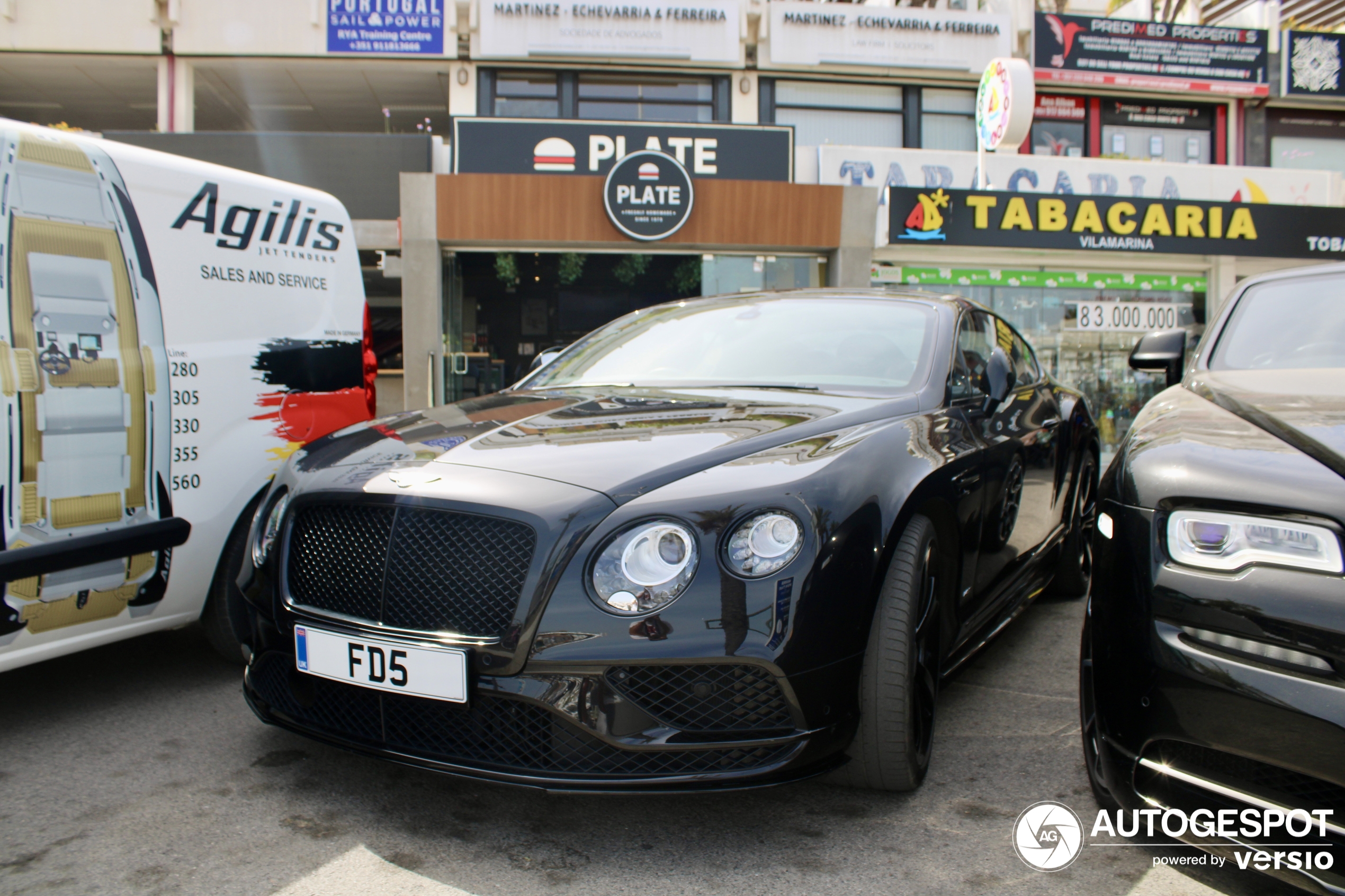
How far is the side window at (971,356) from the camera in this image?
117 inches

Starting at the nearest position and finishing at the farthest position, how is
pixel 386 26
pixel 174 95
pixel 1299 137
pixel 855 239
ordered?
pixel 855 239
pixel 386 26
pixel 174 95
pixel 1299 137

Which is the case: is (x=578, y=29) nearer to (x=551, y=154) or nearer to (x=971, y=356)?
(x=551, y=154)

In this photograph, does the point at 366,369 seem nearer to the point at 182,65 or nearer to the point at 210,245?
the point at 210,245

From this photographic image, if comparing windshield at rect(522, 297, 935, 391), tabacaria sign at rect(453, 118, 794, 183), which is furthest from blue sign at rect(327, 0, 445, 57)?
windshield at rect(522, 297, 935, 391)

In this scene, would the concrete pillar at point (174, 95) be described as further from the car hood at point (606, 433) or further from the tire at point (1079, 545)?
the tire at point (1079, 545)

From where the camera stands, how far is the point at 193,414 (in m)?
3.16

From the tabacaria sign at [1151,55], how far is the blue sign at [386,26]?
401 inches

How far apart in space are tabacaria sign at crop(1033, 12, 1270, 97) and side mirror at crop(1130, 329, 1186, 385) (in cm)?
1456

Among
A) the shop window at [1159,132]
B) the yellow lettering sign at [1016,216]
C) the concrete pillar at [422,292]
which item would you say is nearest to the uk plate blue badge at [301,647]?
the concrete pillar at [422,292]

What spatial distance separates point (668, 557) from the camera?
189 cm

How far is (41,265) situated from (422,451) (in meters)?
1.43

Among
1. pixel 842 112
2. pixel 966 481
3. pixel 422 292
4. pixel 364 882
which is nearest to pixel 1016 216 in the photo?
pixel 842 112

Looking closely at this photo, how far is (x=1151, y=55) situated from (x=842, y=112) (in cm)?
586

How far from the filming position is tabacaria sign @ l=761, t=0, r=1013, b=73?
15.0 meters
